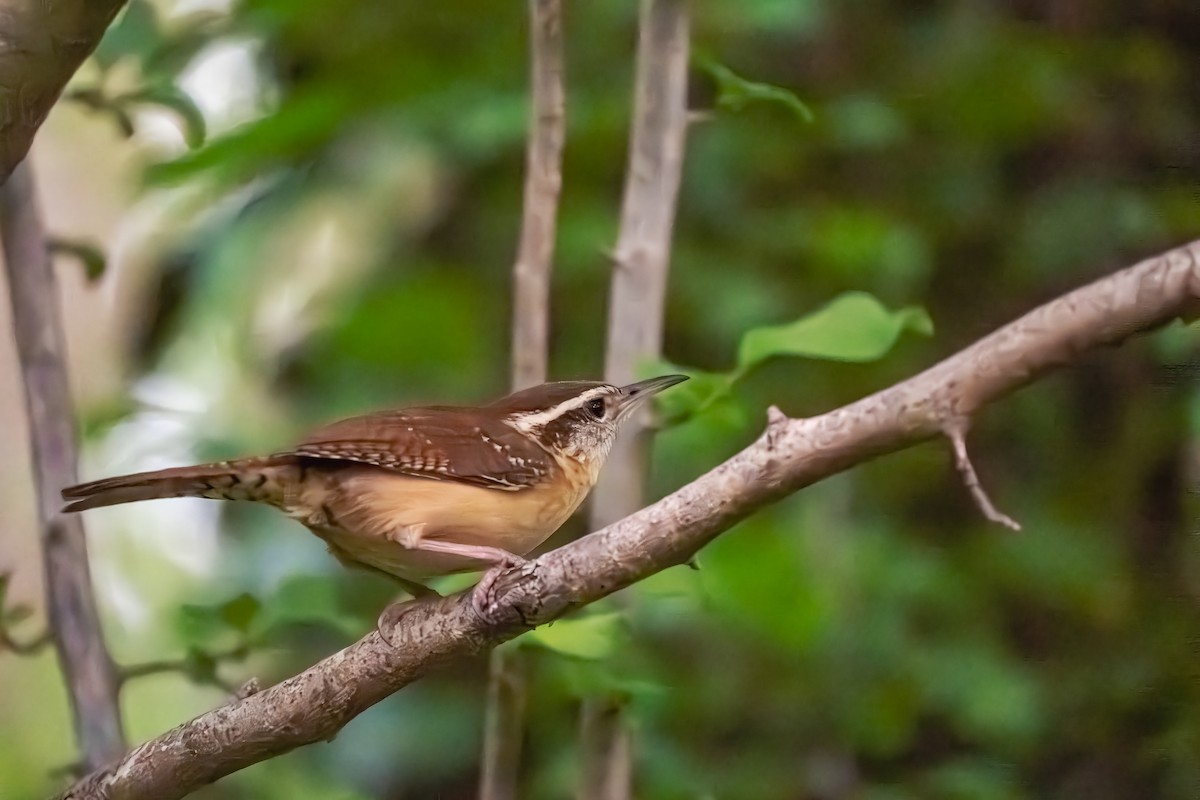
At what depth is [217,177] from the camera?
1.17 m

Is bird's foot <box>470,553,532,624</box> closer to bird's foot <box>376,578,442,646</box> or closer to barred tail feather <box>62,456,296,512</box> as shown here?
bird's foot <box>376,578,442,646</box>

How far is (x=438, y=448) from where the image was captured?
0.87m

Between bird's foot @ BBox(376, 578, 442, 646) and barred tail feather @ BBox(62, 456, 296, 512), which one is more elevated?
barred tail feather @ BBox(62, 456, 296, 512)

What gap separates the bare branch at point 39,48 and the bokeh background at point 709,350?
279 mm

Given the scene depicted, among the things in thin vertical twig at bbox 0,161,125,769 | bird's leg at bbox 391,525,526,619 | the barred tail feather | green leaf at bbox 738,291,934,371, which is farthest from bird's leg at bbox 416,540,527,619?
thin vertical twig at bbox 0,161,125,769

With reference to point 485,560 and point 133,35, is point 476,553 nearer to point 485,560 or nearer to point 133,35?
point 485,560

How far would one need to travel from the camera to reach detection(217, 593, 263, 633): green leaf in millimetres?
982

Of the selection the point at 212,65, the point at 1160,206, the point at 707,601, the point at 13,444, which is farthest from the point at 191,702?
the point at 1160,206

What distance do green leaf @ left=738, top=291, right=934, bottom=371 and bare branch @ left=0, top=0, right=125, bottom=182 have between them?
0.49 m

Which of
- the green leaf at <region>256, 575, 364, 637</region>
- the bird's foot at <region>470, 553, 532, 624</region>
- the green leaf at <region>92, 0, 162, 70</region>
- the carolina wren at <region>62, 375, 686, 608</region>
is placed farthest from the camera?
the green leaf at <region>92, 0, 162, 70</region>

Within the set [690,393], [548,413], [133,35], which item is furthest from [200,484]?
[133,35]

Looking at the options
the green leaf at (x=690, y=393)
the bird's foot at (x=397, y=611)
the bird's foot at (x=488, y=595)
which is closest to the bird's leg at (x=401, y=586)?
the bird's foot at (x=397, y=611)

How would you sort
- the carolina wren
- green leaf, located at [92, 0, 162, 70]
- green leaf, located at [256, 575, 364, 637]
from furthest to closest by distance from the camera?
green leaf, located at [92, 0, 162, 70] → green leaf, located at [256, 575, 364, 637] → the carolina wren

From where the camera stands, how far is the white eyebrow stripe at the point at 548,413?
0.91m
